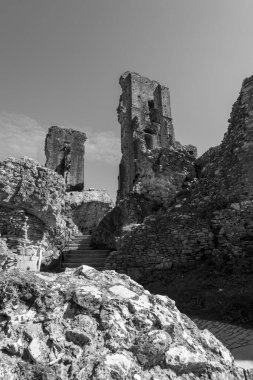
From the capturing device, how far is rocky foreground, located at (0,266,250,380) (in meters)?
1.57

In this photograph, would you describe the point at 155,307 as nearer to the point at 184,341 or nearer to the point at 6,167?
the point at 184,341

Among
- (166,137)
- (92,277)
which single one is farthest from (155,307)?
(166,137)

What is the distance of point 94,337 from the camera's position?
5.74ft

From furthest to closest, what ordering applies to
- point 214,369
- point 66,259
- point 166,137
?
point 166,137
point 66,259
point 214,369

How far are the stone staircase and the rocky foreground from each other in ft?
24.7

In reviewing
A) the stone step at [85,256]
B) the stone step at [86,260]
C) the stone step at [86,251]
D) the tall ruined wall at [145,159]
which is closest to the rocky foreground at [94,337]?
the stone step at [86,260]

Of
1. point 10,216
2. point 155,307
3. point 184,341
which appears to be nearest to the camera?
point 184,341

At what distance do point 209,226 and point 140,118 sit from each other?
26190 mm

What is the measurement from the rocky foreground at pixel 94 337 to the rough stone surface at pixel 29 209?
6.49m

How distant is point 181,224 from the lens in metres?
8.69

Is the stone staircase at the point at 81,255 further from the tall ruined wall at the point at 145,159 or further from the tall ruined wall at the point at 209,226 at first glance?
the tall ruined wall at the point at 209,226

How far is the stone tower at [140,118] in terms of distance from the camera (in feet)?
101

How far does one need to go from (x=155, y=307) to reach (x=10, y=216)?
742 cm

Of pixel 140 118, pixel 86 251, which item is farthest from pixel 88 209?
pixel 140 118
